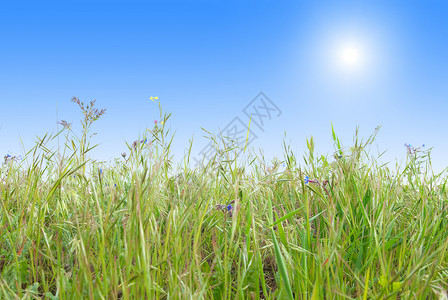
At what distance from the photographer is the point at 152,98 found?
202 cm

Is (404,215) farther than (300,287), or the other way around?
(404,215)

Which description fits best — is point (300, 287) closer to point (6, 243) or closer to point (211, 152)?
point (211, 152)

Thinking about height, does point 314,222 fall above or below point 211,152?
below

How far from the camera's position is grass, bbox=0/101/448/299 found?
1.16 metres

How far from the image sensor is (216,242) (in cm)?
176

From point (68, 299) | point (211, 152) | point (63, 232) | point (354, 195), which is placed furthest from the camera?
point (211, 152)

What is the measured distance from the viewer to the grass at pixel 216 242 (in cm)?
116

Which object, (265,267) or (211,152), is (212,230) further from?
(211,152)

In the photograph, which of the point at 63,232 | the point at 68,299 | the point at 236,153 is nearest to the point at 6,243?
the point at 63,232

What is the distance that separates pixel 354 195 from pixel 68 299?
150 centimetres

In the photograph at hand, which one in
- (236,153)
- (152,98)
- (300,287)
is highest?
(152,98)

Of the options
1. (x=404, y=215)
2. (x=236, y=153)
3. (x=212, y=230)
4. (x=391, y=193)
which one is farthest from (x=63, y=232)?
(x=404, y=215)

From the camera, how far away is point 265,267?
1.86m

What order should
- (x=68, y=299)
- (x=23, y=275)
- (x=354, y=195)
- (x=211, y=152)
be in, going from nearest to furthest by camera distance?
(x=68, y=299), (x=23, y=275), (x=354, y=195), (x=211, y=152)
